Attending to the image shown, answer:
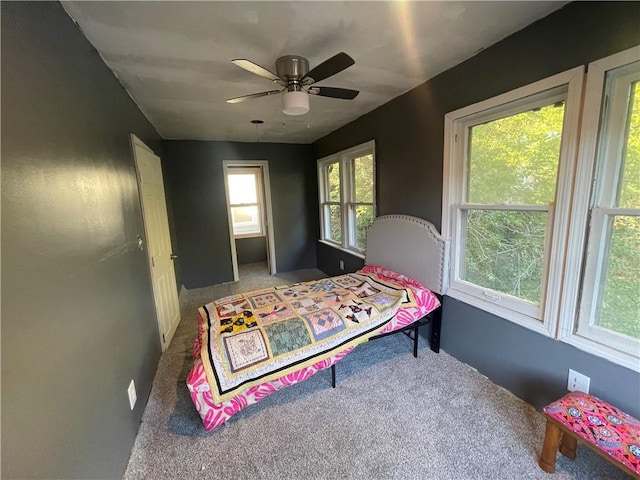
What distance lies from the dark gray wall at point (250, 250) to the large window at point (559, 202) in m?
4.35

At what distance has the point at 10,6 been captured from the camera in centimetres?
91

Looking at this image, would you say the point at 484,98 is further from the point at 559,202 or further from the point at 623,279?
the point at 623,279

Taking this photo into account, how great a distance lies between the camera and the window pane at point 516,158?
5.21 ft

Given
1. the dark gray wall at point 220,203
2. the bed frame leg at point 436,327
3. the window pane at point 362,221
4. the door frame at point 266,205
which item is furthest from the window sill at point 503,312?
the door frame at point 266,205

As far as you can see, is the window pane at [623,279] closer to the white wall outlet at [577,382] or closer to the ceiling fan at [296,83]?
the white wall outlet at [577,382]

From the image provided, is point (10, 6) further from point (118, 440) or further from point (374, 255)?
point (374, 255)

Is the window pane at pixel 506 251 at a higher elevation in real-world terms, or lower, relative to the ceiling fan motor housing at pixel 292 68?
lower

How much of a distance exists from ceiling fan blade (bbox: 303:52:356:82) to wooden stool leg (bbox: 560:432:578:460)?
2239 millimetres

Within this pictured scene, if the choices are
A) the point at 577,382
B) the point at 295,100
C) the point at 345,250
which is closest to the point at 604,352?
the point at 577,382

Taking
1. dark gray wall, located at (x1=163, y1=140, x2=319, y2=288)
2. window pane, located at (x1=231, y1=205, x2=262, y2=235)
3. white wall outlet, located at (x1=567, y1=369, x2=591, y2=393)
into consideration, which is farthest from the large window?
window pane, located at (x1=231, y1=205, x2=262, y2=235)

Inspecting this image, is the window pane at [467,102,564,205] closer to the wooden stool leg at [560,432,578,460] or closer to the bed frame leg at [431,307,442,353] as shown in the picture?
the bed frame leg at [431,307,442,353]

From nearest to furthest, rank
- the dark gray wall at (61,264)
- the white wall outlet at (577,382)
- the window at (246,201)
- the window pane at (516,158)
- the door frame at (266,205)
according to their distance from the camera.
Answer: the dark gray wall at (61,264)
the white wall outlet at (577,382)
the window pane at (516,158)
the door frame at (266,205)
the window at (246,201)

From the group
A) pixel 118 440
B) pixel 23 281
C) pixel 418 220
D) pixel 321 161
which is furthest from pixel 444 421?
pixel 321 161

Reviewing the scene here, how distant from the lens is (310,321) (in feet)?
6.22
